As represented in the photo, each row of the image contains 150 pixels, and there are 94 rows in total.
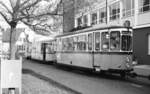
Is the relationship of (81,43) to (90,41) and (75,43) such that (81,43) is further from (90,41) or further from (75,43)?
(90,41)

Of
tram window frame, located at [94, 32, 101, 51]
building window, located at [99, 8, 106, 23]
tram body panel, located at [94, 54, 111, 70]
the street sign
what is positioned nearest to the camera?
the street sign

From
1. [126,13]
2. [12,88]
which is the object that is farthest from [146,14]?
[12,88]

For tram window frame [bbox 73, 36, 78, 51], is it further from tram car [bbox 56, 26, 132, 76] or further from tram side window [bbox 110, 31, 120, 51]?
tram side window [bbox 110, 31, 120, 51]

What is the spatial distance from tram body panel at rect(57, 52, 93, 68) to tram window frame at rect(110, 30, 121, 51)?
1.87m

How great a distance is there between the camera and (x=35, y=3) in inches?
375

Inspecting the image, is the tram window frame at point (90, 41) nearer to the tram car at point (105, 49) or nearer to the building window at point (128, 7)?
the tram car at point (105, 49)

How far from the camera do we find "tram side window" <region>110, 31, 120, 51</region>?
14719 mm

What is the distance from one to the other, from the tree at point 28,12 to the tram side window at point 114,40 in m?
5.56

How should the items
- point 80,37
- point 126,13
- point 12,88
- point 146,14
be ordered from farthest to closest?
point 126,13
point 146,14
point 80,37
point 12,88

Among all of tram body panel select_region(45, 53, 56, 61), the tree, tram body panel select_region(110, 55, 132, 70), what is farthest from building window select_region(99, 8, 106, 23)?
the tree

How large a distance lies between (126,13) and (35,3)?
23.3 metres

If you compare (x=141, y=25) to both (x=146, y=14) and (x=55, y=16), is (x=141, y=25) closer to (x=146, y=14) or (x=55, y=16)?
(x=146, y=14)

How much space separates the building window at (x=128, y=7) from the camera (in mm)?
30172

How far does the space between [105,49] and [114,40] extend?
2.49ft
